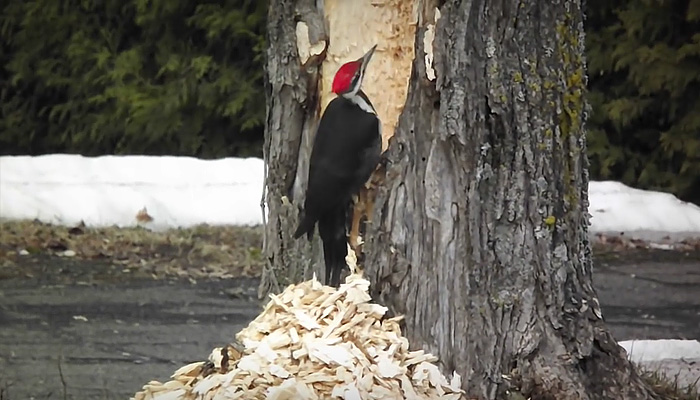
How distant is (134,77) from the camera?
172 centimetres

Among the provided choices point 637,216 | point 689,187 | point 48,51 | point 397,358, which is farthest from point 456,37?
point 48,51

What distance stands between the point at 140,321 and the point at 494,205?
65 centimetres

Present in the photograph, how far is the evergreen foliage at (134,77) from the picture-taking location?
168cm

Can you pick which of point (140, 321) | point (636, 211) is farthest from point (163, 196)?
point (636, 211)

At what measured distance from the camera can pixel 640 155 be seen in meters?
1.66

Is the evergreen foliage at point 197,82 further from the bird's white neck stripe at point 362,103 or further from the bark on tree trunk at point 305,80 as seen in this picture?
the bird's white neck stripe at point 362,103

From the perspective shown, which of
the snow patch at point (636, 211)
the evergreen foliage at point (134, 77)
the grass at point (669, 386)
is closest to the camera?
the grass at point (669, 386)

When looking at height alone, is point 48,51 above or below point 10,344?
above

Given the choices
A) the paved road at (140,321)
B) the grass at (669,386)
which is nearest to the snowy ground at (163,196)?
the paved road at (140,321)

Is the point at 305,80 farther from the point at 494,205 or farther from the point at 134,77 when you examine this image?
the point at 134,77

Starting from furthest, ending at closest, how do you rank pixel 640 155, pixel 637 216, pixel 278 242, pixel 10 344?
pixel 640 155 < pixel 637 216 < pixel 10 344 < pixel 278 242

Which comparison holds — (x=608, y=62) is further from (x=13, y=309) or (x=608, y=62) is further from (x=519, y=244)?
(x=13, y=309)

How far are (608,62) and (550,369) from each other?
79 centimetres

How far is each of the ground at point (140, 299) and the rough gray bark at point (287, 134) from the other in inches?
11.5
